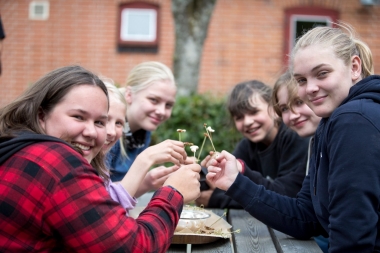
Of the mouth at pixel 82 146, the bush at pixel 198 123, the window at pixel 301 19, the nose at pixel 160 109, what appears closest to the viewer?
the mouth at pixel 82 146

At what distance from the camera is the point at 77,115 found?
178cm

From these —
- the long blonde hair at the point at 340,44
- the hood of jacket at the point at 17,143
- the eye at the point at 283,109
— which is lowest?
the hood of jacket at the point at 17,143

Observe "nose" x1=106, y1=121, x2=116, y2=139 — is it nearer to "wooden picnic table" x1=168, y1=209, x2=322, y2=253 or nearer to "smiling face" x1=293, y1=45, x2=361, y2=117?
"wooden picnic table" x1=168, y1=209, x2=322, y2=253

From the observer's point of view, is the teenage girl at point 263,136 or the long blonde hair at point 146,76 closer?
the teenage girl at point 263,136

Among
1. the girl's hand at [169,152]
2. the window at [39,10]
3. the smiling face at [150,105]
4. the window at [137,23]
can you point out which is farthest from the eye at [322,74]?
the window at [39,10]

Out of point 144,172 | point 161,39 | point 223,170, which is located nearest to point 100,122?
point 144,172

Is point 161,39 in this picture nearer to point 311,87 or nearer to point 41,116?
point 311,87

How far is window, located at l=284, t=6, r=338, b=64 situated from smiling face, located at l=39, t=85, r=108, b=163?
23.6ft

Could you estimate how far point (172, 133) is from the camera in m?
5.21

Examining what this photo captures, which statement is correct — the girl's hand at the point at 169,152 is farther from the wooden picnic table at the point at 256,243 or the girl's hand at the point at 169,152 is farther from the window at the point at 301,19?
the window at the point at 301,19

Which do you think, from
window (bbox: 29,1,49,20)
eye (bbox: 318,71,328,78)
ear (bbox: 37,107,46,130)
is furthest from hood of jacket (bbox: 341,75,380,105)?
window (bbox: 29,1,49,20)

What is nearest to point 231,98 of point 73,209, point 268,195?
point 268,195

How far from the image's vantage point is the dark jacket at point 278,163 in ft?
9.98

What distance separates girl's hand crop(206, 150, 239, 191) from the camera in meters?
2.37
